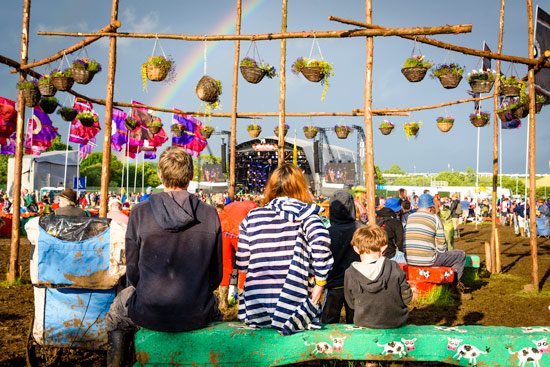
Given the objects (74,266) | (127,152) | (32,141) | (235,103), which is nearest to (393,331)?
(74,266)

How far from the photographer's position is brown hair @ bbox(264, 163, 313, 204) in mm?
3366

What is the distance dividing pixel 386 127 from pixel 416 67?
8.22 meters

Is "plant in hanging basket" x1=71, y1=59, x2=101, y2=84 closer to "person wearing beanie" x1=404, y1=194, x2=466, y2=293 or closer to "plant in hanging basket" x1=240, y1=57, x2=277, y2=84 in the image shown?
"plant in hanging basket" x1=240, y1=57, x2=277, y2=84

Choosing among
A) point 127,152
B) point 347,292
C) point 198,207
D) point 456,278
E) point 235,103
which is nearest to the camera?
point 198,207

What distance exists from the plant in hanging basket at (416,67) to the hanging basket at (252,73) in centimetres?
243

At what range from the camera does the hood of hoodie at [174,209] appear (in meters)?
2.93

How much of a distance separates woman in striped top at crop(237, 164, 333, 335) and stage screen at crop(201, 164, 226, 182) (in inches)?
1589

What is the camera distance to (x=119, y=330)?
3.52m

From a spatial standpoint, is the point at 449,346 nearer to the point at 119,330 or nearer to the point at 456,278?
the point at 119,330

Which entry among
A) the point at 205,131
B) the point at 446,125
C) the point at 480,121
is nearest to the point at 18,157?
the point at 205,131

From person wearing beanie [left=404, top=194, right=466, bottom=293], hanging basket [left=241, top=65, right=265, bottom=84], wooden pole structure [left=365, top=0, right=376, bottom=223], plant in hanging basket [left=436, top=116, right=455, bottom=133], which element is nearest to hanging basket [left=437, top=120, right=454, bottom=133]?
plant in hanging basket [left=436, top=116, right=455, bottom=133]

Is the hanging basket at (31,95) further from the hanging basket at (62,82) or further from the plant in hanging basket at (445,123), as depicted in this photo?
the plant in hanging basket at (445,123)

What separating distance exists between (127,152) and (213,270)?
2097 centimetres

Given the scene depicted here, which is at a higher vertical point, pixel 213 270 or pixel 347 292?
pixel 213 270
